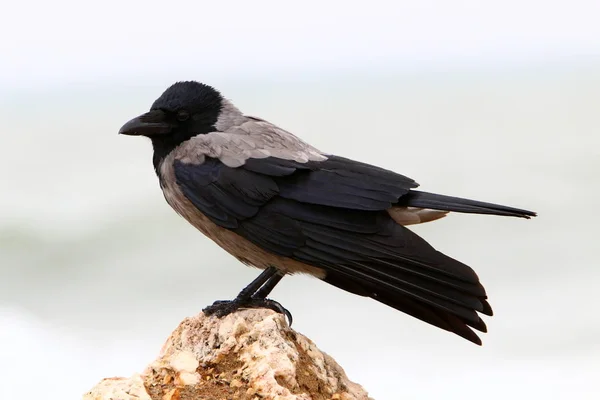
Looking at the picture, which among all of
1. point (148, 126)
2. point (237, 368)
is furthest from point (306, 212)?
point (148, 126)

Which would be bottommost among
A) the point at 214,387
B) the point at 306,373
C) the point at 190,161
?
the point at 214,387

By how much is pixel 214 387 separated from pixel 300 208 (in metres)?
1.24

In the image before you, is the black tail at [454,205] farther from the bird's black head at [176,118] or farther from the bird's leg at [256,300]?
the bird's black head at [176,118]

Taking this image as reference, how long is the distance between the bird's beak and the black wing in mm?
323

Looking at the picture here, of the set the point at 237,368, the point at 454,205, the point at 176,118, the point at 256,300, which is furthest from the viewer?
the point at 176,118

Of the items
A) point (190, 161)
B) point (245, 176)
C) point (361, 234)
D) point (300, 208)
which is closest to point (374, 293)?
point (361, 234)

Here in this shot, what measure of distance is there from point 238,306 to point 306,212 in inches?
25.5

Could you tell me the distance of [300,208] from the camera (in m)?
4.94

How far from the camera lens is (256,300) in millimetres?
5098

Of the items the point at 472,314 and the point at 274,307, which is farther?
the point at 274,307

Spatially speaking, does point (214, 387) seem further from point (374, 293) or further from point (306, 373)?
point (374, 293)

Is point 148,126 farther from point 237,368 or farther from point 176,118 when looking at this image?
point 237,368

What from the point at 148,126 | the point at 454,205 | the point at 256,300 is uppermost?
the point at 454,205

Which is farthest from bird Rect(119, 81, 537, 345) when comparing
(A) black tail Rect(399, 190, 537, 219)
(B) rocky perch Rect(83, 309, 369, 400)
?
(B) rocky perch Rect(83, 309, 369, 400)
